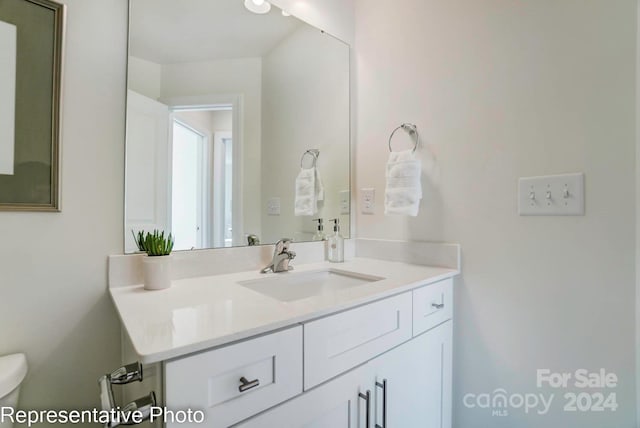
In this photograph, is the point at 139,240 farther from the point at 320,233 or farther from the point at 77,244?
the point at 320,233

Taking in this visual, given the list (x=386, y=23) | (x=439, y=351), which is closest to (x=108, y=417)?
(x=439, y=351)

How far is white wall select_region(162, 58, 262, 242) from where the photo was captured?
3.68ft

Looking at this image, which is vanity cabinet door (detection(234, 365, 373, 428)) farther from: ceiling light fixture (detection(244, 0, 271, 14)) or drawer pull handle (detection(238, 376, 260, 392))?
ceiling light fixture (detection(244, 0, 271, 14))

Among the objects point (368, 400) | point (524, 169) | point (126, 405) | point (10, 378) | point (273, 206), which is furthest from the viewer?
point (273, 206)

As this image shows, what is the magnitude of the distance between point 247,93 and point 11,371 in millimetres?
1086

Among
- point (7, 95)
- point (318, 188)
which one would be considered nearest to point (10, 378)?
point (7, 95)

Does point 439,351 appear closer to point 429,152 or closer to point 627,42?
point 429,152

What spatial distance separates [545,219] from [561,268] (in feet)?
0.52

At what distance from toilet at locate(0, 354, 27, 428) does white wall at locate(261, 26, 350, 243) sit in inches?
30.0

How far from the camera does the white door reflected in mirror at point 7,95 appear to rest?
2.49 feet

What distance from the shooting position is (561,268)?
0.95 m

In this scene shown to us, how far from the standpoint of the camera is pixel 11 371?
696 millimetres

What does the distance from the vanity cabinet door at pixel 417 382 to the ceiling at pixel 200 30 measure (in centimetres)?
118

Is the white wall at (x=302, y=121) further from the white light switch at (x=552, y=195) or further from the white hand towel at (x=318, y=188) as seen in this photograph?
the white light switch at (x=552, y=195)
